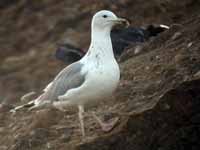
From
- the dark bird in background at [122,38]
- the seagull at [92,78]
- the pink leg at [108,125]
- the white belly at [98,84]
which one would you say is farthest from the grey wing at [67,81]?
the dark bird in background at [122,38]

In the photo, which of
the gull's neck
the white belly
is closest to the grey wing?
the white belly

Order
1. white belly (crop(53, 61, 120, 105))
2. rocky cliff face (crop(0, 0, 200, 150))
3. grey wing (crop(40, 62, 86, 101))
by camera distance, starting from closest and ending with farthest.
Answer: rocky cliff face (crop(0, 0, 200, 150)) → white belly (crop(53, 61, 120, 105)) → grey wing (crop(40, 62, 86, 101))

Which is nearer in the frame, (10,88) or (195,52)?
(195,52)

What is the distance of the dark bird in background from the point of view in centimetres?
1419

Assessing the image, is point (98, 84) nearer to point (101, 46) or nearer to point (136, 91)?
point (101, 46)

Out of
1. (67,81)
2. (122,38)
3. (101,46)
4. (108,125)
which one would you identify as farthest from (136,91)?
(122,38)

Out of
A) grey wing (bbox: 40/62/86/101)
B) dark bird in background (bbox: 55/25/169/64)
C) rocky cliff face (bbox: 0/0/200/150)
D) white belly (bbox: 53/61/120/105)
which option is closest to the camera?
rocky cliff face (bbox: 0/0/200/150)

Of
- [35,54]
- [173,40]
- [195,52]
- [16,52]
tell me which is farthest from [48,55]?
[195,52]

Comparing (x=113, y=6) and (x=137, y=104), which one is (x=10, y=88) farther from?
(x=137, y=104)

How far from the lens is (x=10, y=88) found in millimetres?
19250

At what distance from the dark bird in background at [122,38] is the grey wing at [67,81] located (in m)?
4.47

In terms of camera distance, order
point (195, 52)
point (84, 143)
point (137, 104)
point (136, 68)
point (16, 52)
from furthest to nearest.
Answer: point (16, 52), point (136, 68), point (195, 52), point (137, 104), point (84, 143)

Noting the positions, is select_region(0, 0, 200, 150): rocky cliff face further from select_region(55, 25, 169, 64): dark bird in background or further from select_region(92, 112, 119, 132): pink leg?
select_region(55, 25, 169, 64): dark bird in background

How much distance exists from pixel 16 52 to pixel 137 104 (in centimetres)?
1253
